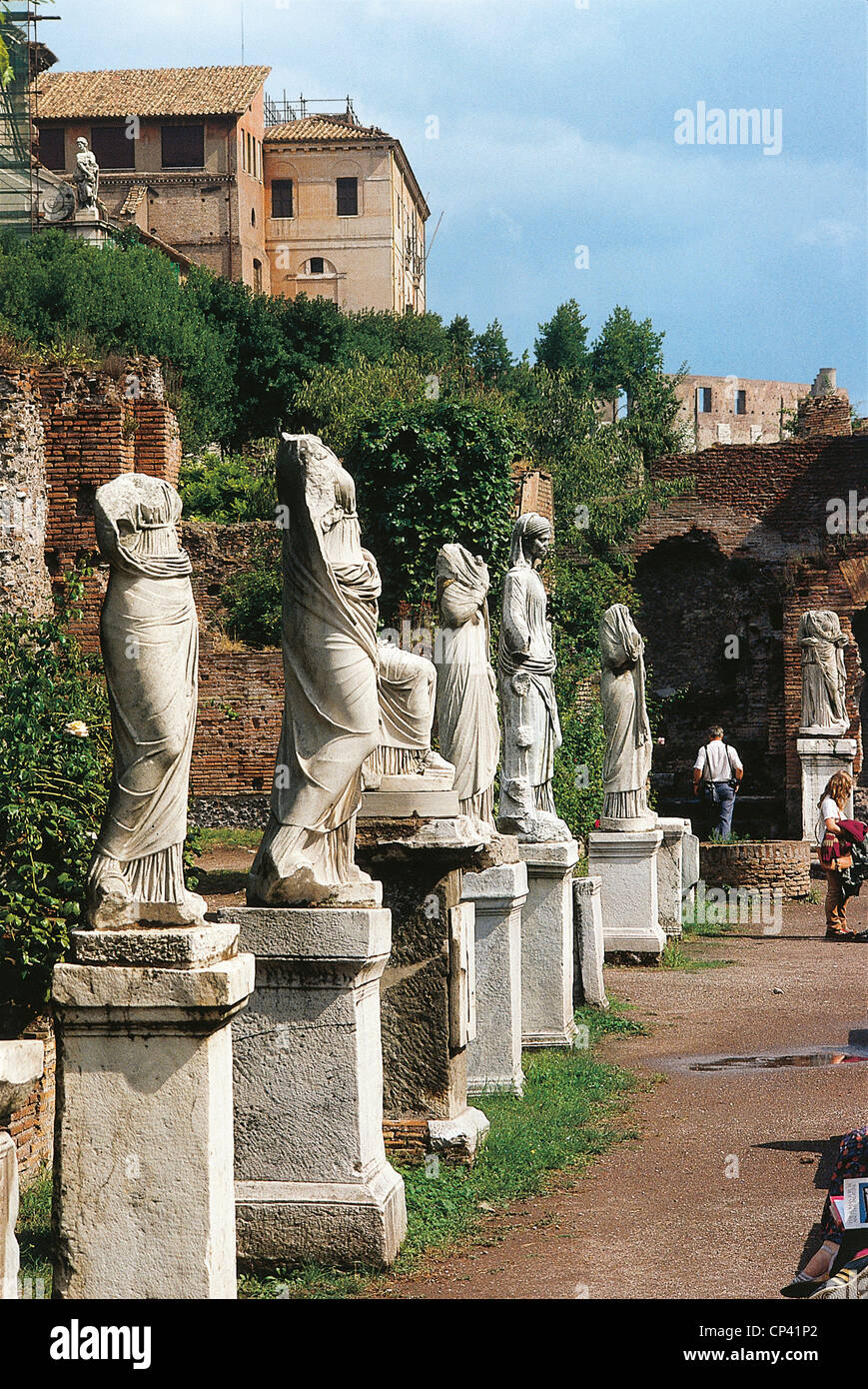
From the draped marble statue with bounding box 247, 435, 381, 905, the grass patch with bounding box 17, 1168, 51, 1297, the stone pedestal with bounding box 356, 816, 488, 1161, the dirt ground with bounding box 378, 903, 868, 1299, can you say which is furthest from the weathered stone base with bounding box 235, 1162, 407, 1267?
the stone pedestal with bounding box 356, 816, 488, 1161

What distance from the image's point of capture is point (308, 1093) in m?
5.46

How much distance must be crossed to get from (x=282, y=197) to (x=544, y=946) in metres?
47.1

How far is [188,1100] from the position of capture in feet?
14.1

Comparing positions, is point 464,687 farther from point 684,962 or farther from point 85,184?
point 85,184

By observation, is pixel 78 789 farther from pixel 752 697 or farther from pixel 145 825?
pixel 752 697

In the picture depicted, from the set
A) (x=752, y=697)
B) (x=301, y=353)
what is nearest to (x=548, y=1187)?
(x=752, y=697)

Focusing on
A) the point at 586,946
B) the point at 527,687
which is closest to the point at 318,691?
the point at 527,687

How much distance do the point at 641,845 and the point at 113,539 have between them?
9362 millimetres

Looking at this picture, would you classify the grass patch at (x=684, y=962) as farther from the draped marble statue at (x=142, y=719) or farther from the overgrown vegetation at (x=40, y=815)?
the draped marble statue at (x=142, y=719)

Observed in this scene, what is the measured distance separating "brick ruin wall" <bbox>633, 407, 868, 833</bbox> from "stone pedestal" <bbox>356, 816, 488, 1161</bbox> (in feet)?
71.1

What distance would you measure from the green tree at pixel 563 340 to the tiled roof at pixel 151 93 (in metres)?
12.1

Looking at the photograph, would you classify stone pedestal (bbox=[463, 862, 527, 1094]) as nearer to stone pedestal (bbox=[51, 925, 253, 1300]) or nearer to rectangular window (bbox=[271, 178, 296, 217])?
stone pedestal (bbox=[51, 925, 253, 1300])
